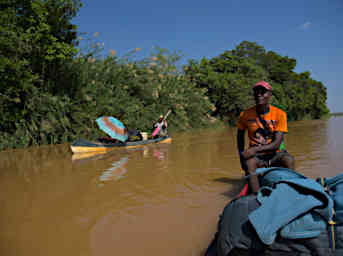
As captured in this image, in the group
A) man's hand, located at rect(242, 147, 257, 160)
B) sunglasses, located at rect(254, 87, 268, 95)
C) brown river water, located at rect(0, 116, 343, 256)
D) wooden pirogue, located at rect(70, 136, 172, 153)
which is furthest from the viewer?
wooden pirogue, located at rect(70, 136, 172, 153)

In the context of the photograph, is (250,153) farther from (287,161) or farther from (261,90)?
(261,90)

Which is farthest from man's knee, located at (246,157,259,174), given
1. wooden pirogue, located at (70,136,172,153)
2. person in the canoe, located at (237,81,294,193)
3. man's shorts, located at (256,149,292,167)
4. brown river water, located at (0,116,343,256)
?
wooden pirogue, located at (70,136,172,153)

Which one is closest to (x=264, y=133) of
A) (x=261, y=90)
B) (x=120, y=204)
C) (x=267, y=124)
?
(x=267, y=124)

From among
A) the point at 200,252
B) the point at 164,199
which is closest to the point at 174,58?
the point at 164,199

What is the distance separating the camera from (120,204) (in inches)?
173

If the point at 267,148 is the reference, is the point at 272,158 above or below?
below

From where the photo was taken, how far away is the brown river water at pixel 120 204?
3100 millimetres

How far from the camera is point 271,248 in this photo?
203cm

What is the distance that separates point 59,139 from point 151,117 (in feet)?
23.7

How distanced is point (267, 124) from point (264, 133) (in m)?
0.13

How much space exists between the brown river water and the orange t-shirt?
3.83ft

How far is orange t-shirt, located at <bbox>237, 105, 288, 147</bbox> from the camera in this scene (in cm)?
372

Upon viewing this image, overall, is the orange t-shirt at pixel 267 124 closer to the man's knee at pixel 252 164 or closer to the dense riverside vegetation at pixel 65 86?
the man's knee at pixel 252 164

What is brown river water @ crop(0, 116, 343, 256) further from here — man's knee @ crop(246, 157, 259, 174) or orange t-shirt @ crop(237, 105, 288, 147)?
orange t-shirt @ crop(237, 105, 288, 147)
